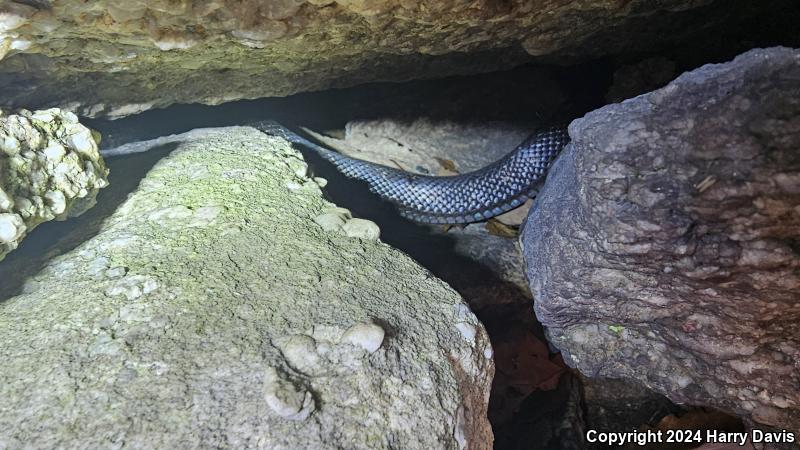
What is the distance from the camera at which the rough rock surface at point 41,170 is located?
1.40 m

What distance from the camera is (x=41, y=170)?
1.51 meters

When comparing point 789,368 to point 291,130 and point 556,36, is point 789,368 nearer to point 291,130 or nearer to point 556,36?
point 556,36

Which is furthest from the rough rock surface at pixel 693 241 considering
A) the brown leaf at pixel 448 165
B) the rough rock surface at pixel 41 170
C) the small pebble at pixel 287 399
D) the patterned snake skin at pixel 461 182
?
the rough rock surface at pixel 41 170

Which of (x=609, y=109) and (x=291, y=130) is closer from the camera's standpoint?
(x=609, y=109)

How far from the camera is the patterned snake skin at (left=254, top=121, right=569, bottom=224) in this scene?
280cm

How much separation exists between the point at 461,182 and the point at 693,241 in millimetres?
1759

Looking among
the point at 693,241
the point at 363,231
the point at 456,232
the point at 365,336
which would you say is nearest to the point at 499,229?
the point at 456,232

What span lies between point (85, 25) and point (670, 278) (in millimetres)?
1885

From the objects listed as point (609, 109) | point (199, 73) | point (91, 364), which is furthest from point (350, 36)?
point (91, 364)

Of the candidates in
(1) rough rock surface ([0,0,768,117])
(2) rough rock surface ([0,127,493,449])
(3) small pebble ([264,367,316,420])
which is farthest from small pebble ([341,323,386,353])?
(1) rough rock surface ([0,0,768,117])

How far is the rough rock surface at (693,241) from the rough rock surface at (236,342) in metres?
0.47

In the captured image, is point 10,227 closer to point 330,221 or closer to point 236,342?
point 236,342

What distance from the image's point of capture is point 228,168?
6.91 ft

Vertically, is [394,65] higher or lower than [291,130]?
higher
